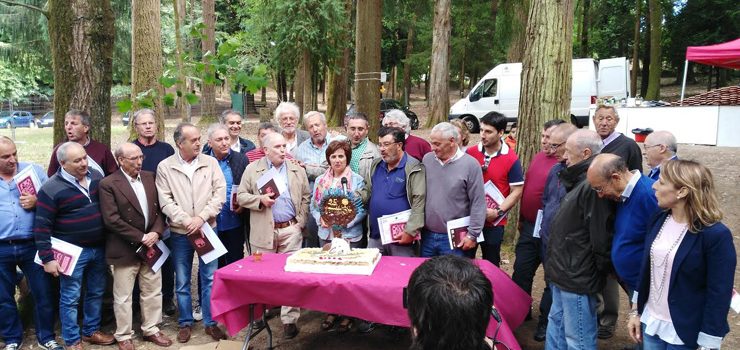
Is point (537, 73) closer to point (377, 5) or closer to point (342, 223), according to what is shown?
point (377, 5)

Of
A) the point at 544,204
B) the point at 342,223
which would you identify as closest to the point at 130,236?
the point at 342,223

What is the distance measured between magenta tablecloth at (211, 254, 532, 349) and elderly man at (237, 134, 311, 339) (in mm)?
483

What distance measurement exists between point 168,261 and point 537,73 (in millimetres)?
4302

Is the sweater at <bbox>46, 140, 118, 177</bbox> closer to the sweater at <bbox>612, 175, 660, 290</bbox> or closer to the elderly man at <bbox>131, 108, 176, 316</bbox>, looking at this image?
the elderly man at <bbox>131, 108, 176, 316</bbox>

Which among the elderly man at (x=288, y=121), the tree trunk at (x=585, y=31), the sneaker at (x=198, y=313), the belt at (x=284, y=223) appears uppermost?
the tree trunk at (x=585, y=31)

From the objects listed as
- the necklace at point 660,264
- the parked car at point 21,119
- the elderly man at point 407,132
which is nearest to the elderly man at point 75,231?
the elderly man at point 407,132

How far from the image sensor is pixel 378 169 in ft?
13.9

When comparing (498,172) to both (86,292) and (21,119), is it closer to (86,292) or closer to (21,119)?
(86,292)

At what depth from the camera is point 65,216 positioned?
395 centimetres

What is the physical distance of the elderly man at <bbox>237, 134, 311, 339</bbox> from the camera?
14.1ft

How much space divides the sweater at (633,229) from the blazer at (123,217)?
3384 millimetres

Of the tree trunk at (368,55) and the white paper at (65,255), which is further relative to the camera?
the tree trunk at (368,55)

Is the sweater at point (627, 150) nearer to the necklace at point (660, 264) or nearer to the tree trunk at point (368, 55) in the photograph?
the necklace at point (660, 264)

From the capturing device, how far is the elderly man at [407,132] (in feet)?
15.0
